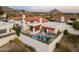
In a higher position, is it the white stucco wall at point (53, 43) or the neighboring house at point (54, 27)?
the neighboring house at point (54, 27)

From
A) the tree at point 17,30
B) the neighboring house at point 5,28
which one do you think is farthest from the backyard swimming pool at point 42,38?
the neighboring house at point 5,28

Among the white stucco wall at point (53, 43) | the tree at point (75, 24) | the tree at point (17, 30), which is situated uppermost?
the tree at point (75, 24)

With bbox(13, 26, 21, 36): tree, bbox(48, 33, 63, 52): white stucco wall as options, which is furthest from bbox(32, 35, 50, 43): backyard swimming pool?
bbox(13, 26, 21, 36): tree

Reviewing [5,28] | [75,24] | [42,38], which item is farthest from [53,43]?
[5,28]

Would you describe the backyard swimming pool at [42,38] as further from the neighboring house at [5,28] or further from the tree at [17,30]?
the neighboring house at [5,28]

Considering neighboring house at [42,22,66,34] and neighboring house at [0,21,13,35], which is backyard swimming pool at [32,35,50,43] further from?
neighboring house at [0,21,13,35]

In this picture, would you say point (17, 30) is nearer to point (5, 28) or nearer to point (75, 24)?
point (5, 28)

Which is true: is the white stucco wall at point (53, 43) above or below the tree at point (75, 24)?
below

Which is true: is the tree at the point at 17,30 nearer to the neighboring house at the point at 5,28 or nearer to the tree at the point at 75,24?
the neighboring house at the point at 5,28

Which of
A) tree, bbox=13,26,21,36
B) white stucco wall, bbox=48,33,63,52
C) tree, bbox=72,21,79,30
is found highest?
tree, bbox=72,21,79,30

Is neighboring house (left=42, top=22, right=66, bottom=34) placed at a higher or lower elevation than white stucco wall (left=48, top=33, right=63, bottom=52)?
higher

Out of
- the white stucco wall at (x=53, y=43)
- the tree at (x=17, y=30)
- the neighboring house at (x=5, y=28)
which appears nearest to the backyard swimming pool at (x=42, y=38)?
the white stucco wall at (x=53, y=43)
